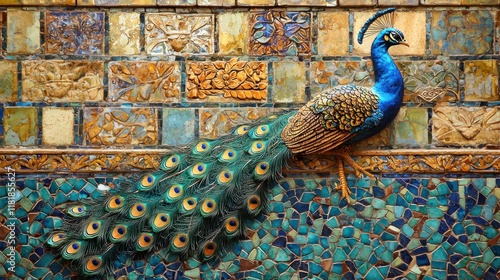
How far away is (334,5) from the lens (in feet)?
32.9

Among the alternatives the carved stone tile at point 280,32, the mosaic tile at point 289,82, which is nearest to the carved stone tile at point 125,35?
the carved stone tile at point 280,32

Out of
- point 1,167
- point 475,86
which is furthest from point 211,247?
point 475,86

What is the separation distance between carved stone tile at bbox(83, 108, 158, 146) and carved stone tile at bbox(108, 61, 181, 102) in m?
0.17

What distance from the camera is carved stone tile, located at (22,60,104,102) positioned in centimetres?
1000

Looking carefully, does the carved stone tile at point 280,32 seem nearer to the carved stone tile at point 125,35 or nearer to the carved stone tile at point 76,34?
the carved stone tile at point 125,35

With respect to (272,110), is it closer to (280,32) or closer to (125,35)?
(280,32)

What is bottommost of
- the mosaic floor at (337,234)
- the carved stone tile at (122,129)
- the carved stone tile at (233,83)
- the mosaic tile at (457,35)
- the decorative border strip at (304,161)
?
the mosaic floor at (337,234)

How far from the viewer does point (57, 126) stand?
995 centimetres

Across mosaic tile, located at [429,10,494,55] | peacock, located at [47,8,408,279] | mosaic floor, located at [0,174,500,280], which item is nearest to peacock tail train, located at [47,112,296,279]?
peacock, located at [47,8,408,279]

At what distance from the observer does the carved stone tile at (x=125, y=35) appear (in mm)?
10023

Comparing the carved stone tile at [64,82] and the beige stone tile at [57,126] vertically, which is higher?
the carved stone tile at [64,82]

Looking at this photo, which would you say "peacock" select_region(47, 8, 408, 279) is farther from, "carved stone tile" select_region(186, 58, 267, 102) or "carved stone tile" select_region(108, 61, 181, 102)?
"carved stone tile" select_region(108, 61, 181, 102)

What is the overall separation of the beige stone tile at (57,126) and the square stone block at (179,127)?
923 mm

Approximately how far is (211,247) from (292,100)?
1653mm
